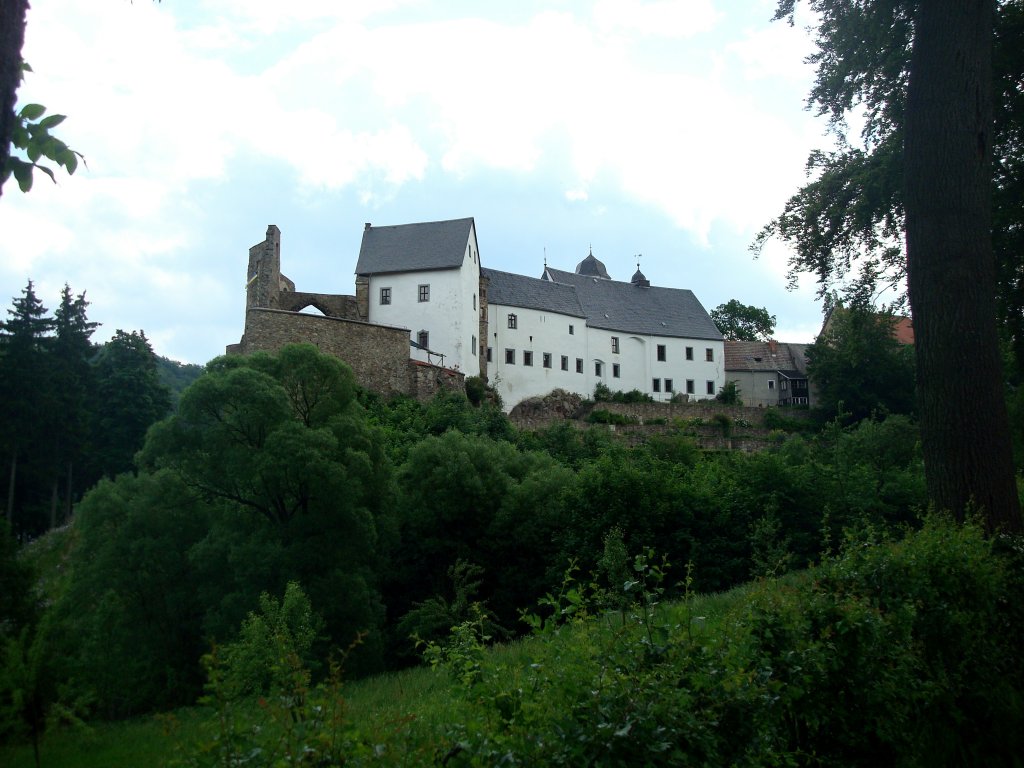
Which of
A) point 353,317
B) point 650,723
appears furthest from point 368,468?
point 353,317

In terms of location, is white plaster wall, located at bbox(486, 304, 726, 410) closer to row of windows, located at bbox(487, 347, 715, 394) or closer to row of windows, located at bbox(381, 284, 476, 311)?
row of windows, located at bbox(487, 347, 715, 394)

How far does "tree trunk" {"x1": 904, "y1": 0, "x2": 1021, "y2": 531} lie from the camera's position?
1095 centimetres

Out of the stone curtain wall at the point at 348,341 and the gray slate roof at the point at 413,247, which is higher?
the gray slate roof at the point at 413,247

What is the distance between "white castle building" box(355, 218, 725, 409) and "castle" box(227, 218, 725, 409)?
0.27ft

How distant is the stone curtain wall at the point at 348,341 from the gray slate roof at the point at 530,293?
12.5 meters

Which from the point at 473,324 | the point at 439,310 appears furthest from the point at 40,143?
the point at 473,324

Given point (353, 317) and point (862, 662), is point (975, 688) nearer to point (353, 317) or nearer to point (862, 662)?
point (862, 662)

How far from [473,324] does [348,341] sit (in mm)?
10866

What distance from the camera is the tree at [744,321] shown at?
289 ft

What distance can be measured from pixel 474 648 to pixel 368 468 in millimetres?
18306

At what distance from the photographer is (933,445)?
1122cm

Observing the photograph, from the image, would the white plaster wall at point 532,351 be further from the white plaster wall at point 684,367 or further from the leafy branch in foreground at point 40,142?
the leafy branch in foreground at point 40,142

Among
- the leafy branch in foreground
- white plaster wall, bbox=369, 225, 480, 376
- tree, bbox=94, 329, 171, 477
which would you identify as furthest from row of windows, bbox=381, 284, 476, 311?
the leafy branch in foreground

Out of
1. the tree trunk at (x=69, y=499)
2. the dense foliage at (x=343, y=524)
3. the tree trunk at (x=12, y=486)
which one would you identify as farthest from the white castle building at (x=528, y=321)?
the dense foliage at (x=343, y=524)
